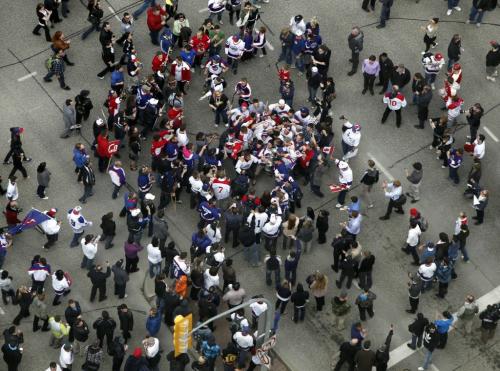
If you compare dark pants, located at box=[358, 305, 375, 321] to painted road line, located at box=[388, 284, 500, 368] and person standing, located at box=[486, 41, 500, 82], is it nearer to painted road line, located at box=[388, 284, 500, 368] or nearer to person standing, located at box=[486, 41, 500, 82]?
Result: painted road line, located at box=[388, 284, 500, 368]

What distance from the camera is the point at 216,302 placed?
3297 cm

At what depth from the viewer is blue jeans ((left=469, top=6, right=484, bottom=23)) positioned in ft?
136

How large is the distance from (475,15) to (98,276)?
53.7 ft

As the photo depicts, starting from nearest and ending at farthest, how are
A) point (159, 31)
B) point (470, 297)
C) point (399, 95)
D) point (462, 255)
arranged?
1. point (470, 297)
2. point (462, 255)
3. point (399, 95)
4. point (159, 31)

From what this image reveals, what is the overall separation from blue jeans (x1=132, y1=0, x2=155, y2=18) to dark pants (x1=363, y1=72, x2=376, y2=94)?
25.3ft

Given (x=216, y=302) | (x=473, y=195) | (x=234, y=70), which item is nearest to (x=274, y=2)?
(x=234, y=70)

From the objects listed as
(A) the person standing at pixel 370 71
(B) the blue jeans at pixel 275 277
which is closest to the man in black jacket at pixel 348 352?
(B) the blue jeans at pixel 275 277

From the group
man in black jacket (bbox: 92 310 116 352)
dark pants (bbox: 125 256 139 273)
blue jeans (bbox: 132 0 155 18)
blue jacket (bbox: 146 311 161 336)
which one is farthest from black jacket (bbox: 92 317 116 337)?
blue jeans (bbox: 132 0 155 18)

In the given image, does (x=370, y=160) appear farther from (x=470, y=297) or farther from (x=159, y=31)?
(x=159, y=31)

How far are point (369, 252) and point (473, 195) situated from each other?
16.3 ft

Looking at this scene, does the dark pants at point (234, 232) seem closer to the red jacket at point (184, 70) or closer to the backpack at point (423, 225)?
the backpack at point (423, 225)

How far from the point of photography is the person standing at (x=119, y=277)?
33312 mm

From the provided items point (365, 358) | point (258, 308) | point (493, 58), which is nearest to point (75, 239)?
point (258, 308)

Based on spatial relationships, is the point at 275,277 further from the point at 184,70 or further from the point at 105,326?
the point at 184,70
